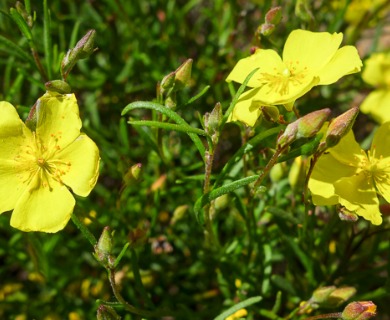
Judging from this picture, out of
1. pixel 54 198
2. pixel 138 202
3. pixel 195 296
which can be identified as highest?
pixel 54 198

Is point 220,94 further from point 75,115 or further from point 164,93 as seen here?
point 75,115

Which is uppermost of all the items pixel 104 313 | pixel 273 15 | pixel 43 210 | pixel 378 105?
pixel 273 15

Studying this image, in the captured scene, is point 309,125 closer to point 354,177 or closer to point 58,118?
point 354,177

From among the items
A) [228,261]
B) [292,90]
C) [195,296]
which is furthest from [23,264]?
[292,90]

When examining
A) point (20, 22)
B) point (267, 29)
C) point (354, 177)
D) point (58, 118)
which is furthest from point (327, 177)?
point (20, 22)

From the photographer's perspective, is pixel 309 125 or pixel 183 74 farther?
pixel 183 74

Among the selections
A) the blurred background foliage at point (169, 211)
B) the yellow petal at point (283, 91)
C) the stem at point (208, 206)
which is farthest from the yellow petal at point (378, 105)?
the stem at point (208, 206)

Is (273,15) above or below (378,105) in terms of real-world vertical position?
above

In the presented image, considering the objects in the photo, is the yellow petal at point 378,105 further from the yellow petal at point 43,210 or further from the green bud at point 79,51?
the yellow petal at point 43,210
